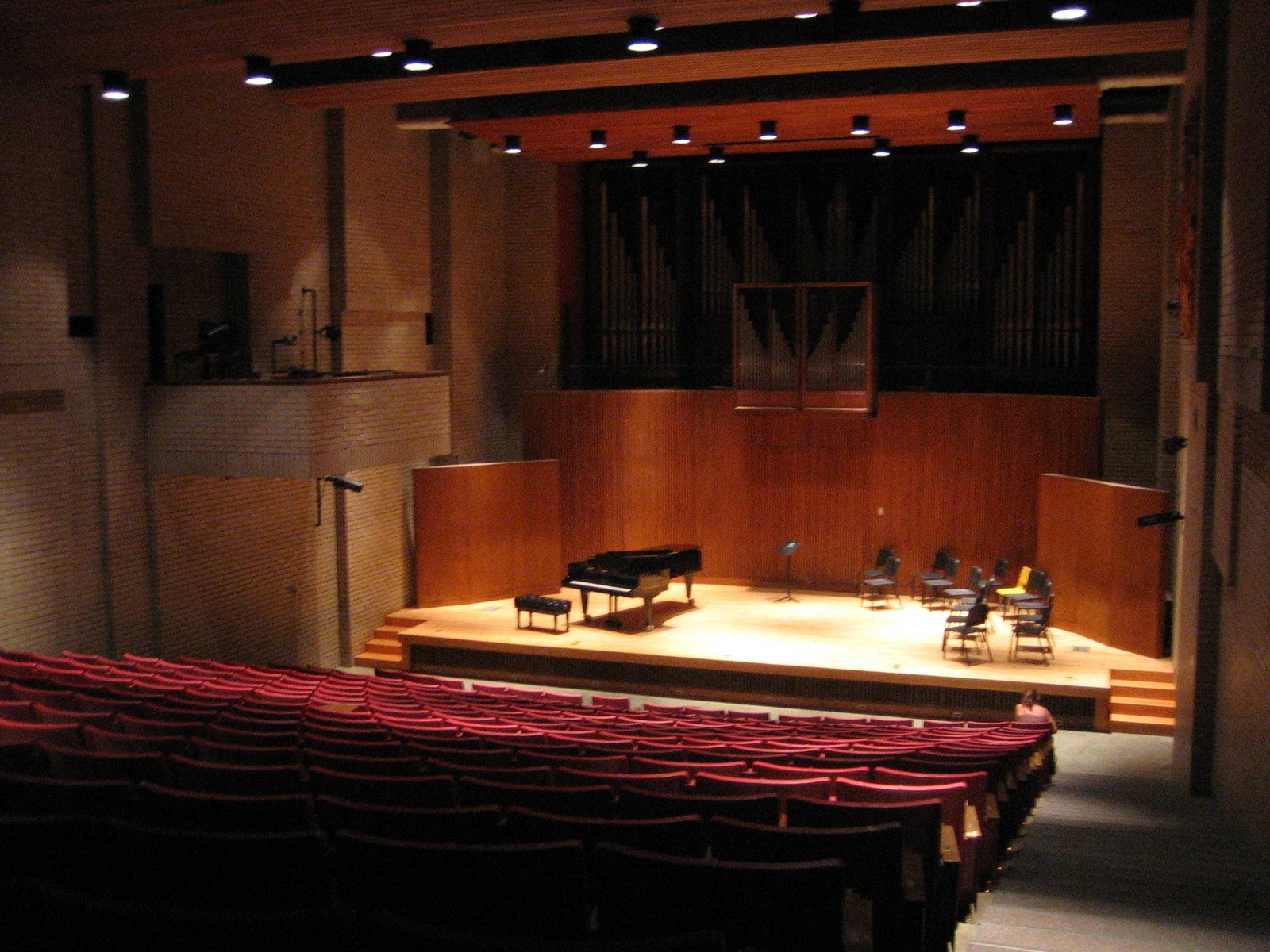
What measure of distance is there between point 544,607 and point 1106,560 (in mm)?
6010

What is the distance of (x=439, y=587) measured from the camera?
14164 mm

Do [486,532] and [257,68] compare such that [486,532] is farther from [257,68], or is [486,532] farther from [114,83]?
[114,83]

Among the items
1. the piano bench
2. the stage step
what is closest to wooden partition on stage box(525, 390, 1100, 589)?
the piano bench

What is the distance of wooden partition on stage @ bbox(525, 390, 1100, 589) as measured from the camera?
45.9 ft

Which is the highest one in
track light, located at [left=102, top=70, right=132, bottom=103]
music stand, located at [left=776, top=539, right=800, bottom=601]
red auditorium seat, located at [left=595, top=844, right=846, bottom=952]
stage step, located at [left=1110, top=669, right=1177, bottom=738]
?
track light, located at [left=102, top=70, right=132, bottom=103]

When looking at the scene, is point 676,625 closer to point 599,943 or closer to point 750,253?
point 750,253

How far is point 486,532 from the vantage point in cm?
1449

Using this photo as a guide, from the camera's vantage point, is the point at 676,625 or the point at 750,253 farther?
the point at 750,253

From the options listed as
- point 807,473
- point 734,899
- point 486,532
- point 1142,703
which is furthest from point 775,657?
point 734,899

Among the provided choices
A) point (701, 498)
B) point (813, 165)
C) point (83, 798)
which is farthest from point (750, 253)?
point (83, 798)

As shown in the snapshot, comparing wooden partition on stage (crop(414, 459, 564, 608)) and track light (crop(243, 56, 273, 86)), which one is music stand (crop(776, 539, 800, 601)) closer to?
wooden partition on stage (crop(414, 459, 564, 608))

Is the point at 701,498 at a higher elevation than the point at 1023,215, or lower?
lower

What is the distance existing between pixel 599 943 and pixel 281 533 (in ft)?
34.0

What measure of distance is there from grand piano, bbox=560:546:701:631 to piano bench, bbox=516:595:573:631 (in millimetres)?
229
